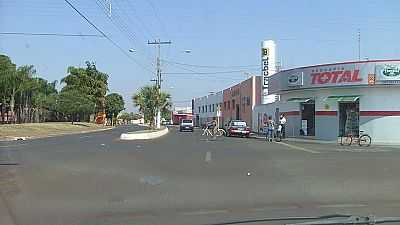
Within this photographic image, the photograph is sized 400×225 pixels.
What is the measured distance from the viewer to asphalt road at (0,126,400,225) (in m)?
9.18

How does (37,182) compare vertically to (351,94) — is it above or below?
below

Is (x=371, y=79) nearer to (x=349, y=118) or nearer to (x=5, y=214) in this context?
(x=349, y=118)

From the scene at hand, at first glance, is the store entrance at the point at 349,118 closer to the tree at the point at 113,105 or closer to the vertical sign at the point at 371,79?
the vertical sign at the point at 371,79

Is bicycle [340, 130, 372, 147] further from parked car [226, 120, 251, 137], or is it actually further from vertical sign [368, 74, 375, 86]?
parked car [226, 120, 251, 137]

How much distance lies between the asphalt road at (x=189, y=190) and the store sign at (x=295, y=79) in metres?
23.6

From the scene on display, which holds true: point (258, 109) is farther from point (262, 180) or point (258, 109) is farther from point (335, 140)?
point (262, 180)

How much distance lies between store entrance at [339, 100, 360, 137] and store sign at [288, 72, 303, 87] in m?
4.29

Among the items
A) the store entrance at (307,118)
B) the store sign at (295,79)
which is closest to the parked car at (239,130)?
the store entrance at (307,118)

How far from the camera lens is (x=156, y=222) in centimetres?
842

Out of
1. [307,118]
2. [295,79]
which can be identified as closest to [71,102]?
[295,79]

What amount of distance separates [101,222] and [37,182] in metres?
5.20

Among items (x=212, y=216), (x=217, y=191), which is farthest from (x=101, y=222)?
(x=217, y=191)

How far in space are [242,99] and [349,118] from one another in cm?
3773

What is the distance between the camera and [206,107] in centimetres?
11756
